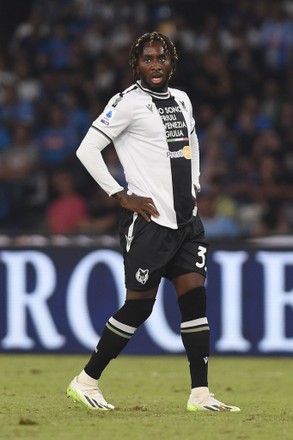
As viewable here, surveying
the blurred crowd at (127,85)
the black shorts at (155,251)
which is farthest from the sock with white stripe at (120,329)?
the blurred crowd at (127,85)

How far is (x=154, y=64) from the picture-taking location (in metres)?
7.00

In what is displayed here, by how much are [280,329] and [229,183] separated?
9.85 ft

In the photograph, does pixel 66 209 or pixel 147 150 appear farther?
pixel 66 209

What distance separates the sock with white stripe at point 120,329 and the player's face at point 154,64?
4.29ft

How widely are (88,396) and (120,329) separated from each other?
17.9 inches

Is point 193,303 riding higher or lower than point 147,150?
lower

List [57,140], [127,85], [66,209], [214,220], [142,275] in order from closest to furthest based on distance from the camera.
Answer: [142,275], [214,220], [66,209], [57,140], [127,85]

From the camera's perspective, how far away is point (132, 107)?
23.0 ft

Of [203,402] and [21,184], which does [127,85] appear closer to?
A: [21,184]

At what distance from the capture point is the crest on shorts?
275 inches

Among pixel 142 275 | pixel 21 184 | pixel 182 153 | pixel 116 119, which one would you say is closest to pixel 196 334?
pixel 142 275

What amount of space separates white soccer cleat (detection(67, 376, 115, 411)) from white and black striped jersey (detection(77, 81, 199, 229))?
1.10 metres

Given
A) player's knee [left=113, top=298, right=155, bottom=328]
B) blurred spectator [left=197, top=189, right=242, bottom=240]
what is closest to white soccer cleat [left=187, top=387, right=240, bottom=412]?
player's knee [left=113, top=298, right=155, bottom=328]

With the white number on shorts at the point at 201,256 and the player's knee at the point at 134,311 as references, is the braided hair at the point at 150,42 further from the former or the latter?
the player's knee at the point at 134,311
